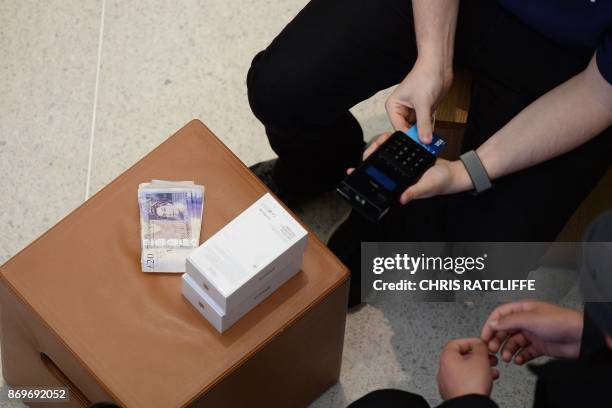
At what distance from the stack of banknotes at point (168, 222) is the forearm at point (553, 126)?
1.61 feet

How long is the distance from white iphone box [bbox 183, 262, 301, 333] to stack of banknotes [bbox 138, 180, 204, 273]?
7 cm

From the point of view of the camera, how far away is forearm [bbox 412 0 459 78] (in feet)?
4.61

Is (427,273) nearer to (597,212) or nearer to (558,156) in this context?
(597,212)

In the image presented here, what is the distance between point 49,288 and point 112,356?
144 mm

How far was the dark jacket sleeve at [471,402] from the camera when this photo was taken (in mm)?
1160

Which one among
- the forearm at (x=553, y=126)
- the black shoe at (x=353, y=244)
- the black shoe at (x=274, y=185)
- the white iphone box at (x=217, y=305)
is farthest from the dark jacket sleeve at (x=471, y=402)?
the black shoe at (x=274, y=185)

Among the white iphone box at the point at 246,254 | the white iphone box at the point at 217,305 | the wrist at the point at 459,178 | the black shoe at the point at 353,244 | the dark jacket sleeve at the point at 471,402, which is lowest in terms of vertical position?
the black shoe at the point at 353,244

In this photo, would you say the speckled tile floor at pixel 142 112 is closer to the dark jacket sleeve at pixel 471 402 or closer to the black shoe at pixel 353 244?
the black shoe at pixel 353 244

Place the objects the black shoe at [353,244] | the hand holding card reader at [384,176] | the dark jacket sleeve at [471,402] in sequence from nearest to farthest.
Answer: the dark jacket sleeve at [471,402]
the hand holding card reader at [384,176]
the black shoe at [353,244]

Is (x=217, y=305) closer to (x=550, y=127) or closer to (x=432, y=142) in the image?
(x=432, y=142)

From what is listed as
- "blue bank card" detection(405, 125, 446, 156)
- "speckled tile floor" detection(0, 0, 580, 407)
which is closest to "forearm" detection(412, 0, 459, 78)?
"blue bank card" detection(405, 125, 446, 156)

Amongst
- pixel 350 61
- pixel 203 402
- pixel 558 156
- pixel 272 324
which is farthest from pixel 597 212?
pixel 203 402

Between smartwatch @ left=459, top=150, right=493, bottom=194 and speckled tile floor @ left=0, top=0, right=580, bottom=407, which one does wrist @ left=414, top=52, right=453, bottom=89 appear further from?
speckled tile floor @ left=0, top=0, right=580, bottom=407

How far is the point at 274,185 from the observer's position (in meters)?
1.79
